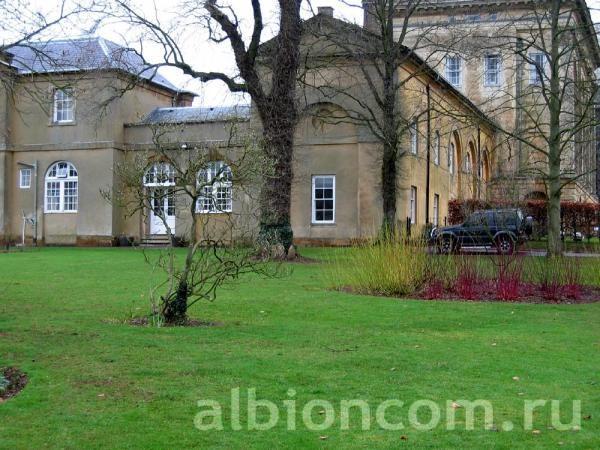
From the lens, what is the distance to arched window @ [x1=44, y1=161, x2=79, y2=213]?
36156mm

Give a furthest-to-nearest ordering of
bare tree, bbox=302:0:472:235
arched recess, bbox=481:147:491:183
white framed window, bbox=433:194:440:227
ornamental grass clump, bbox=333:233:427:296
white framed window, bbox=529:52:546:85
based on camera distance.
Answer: arched recess, bbox=481:147:491:183, white framed window, bbox=433:194:440:227, bare tree, bbox=302:0:472:235, white framed window, bbox=529:52:546:85, ornamental grass clump, bbox=333:233:427:296

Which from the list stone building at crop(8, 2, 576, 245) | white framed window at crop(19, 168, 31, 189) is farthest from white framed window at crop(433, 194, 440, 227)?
white framed window at crop(19, 168, 31, 189)

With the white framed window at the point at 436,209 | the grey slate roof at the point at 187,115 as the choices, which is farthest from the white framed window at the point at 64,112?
the white framed window at the point at 436,209

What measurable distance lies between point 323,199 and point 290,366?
25.1 meters

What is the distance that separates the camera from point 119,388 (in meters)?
6.65

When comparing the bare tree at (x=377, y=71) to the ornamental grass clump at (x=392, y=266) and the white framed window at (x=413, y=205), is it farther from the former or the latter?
the ornamental grass clump at (x=392, y=266)

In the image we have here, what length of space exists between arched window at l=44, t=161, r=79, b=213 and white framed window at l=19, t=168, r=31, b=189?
44.8 inches

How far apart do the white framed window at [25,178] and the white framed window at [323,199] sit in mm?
15188

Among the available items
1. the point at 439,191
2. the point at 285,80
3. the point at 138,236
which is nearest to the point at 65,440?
the point at 285,80

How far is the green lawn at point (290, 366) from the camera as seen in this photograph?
17.8 feet

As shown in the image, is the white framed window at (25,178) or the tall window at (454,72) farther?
the tall window at (454,72)

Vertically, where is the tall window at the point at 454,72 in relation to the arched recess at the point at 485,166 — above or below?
above

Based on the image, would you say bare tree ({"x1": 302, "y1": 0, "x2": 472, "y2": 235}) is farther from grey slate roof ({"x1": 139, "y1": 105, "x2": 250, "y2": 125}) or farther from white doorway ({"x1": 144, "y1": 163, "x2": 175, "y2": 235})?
white doorway ({"x1": 144, "y1": 163, "x2": 175, "y2": 235})

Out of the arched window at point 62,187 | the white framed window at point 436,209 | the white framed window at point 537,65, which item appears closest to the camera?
the white framed window at point 537,65
